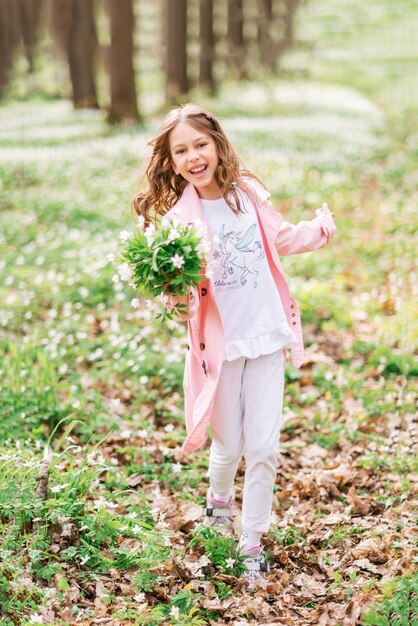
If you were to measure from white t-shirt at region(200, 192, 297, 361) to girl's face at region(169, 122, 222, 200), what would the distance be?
5.6 inches

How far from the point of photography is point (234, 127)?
736 inches

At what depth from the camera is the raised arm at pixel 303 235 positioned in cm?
389

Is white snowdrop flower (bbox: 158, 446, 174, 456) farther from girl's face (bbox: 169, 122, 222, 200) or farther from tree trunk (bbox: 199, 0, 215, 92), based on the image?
tree trunk (bbox: 199, 0, 215, 92)

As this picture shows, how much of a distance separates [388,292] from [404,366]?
6.10 ft

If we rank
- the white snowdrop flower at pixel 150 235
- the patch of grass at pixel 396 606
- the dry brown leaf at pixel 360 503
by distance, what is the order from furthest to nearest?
the dry brown leaf at pixel 360 503, the white snowdrop flower at pixel 150 235, the patch of grass at pixel 396 606

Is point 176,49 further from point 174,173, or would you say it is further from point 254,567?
point 254,567

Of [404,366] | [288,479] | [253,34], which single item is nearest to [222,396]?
[288,479]

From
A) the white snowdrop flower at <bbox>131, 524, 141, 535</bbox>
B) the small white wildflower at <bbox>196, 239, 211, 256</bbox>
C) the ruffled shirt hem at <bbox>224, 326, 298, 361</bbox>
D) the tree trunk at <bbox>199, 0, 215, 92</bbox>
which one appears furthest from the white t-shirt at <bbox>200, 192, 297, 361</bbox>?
the tree trunk at <bbox>199, 0, 215, 92</bbox>

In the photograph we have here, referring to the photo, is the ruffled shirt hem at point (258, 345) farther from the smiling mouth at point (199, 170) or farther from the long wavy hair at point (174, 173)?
the smiling mouth at point (199, 170)

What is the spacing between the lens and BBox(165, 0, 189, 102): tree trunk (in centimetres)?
1972

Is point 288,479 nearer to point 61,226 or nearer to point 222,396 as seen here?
point 222,396

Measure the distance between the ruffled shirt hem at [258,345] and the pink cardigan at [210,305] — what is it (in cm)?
6

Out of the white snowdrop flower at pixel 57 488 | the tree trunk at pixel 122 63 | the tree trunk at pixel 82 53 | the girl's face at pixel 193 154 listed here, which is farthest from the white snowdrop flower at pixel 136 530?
the tree trunk at pixel 82 53

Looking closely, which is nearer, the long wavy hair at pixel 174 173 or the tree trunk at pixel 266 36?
the long wavy hair at pixel 174 173
